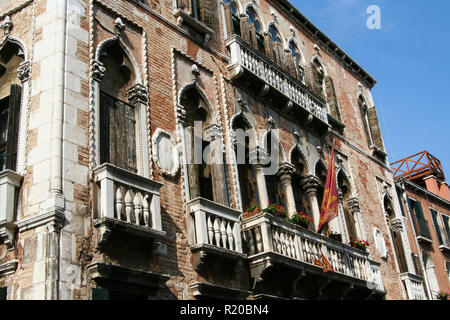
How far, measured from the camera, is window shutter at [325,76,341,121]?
18006mm

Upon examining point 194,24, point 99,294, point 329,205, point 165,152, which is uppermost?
point 194,24

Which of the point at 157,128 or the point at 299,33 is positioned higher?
the point at 299,33

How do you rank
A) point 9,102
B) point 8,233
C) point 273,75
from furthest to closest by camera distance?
point 273,75, point 9,102, point 8,233

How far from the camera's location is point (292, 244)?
467 inches

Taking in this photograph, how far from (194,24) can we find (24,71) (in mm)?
4344

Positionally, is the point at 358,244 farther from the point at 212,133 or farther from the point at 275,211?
the point at 212,133

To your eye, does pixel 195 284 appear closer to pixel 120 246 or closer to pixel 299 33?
pixel 120 246

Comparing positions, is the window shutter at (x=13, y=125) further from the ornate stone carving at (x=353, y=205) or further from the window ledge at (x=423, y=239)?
the window ledge at (x=423, y=239)

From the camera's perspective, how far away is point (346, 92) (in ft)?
64.7

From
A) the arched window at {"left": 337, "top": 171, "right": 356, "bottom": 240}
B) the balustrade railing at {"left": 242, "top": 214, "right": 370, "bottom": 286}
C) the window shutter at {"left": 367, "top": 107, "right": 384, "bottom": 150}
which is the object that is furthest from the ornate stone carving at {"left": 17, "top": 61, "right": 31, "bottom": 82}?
the window shutter at {"left": 367, "top": 107, "right": 384, "bottom": 150}

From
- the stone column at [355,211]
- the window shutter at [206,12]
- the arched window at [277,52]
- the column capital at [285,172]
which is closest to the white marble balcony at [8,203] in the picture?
the window shutter at [206,12]

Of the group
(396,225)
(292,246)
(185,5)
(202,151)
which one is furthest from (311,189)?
(185,5)

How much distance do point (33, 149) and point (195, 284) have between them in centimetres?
332

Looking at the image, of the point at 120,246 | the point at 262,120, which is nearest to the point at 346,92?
the point at 262,120
